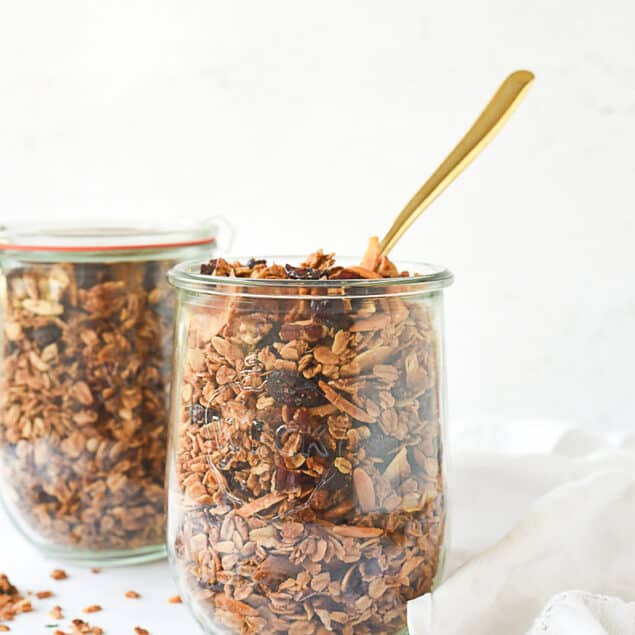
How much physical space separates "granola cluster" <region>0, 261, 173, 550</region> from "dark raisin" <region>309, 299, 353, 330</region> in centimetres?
29

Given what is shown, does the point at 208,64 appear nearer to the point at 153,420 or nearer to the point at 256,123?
the point at 256,123

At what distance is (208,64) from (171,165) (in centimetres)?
17

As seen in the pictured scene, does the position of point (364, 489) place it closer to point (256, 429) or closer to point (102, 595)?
point (256, 429)

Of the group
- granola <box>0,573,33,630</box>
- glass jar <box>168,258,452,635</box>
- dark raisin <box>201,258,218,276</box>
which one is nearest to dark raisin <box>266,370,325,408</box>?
glass jar <box>168,258,452,635</box>

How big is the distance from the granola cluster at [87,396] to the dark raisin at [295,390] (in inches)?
11.0

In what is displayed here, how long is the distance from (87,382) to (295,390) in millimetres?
305

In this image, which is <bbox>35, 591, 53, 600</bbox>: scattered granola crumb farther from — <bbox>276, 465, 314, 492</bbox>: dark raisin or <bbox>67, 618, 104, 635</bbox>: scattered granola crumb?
<bbox>276, 465, 314, 492</bbox>: dark raisin

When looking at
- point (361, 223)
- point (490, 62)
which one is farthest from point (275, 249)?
point (490, 62)

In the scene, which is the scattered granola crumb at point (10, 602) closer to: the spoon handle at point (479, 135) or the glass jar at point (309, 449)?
the glass jar at point (309, 449)

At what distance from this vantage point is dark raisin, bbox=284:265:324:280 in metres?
0.72

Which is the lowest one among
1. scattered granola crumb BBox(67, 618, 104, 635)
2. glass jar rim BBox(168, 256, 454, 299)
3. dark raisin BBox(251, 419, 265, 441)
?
scattered granola crumb BBox(67, 618, 104, 635)

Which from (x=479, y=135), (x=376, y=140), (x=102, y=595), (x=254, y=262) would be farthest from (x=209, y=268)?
(x=376, y=140)

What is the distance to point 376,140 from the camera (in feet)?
4.64

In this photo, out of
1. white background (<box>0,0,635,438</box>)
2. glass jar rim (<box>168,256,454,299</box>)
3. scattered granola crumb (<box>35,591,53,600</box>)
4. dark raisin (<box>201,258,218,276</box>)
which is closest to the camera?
glass jar rim (<box>168,256,454,299</box>)
